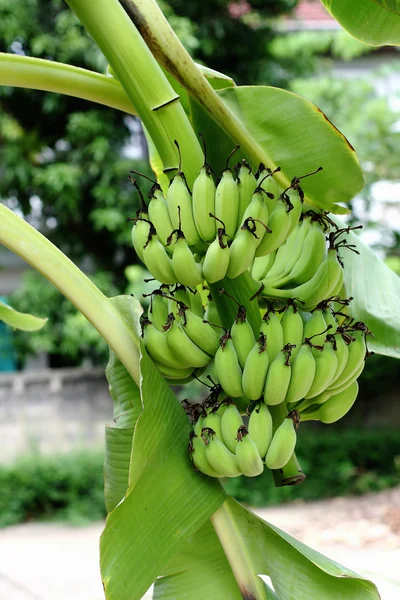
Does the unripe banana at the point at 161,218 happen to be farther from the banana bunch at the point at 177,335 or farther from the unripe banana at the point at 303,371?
the unripe banana at the point at 303,371

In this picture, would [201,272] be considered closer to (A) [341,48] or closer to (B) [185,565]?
(B) [185,565]

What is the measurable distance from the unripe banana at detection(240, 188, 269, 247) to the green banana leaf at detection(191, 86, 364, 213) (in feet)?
0.38

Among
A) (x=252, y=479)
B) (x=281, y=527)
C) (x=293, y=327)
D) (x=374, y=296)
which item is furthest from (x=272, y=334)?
(x=252, y=479)

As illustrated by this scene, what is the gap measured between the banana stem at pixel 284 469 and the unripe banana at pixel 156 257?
0.57ft

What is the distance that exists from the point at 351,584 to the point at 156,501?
240 millimetres

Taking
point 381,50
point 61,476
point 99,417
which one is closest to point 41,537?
point 61,476

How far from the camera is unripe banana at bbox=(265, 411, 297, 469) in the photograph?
0.63 meters

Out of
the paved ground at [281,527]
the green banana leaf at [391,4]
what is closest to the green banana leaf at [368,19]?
the green banana leaf at [391,4]

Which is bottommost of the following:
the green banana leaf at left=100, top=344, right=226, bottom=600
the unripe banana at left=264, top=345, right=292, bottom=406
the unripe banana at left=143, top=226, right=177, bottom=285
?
the green banana leaf at left=100, top=344, right=226, bottom=600

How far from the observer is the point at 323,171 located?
73cm

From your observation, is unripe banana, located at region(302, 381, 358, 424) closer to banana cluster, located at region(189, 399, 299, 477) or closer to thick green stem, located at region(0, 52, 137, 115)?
banana cluster, located at region(189, 399, 299, 477)

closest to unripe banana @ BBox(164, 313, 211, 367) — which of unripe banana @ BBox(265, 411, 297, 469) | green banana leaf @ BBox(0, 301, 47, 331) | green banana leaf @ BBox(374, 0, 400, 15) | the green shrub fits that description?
unripe banana @ BBox(265, 411, 297, 469)

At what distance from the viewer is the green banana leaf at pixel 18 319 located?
93 cm

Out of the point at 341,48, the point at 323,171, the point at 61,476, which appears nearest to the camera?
the point at 323,171
